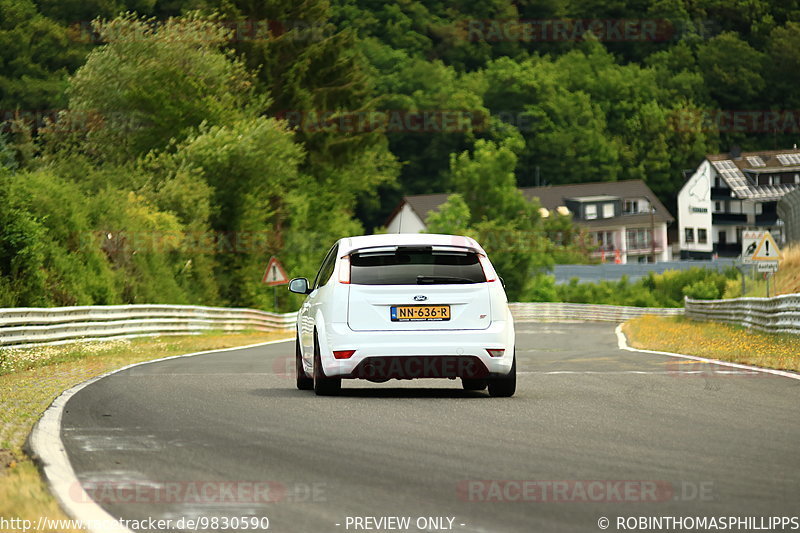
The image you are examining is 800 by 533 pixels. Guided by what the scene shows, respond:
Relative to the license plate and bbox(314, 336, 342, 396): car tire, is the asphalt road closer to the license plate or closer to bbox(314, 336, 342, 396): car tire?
bbox(314, 336, 342, 396): car tire

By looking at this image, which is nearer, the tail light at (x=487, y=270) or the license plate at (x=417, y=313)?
the license plate at (x=417, y=313)

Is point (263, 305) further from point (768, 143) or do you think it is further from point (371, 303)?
point (768, 143)

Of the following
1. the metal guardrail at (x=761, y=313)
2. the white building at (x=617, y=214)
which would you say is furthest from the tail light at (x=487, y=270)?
the white building at (x=617, y=214)

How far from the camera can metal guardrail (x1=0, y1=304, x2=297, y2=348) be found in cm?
2223

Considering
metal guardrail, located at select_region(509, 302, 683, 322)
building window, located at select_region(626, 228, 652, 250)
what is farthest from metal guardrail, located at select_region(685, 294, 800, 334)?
building window, located at select_region(626, 228, 652, 250)

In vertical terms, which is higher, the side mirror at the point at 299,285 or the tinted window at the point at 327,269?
the tinted window at the point at 327,269

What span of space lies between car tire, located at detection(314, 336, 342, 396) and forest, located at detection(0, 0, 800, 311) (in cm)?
1564

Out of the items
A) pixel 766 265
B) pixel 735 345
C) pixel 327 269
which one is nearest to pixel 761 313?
pixel 735 345

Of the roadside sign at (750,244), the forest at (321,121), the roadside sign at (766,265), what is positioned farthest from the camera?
the forest at (321,121)

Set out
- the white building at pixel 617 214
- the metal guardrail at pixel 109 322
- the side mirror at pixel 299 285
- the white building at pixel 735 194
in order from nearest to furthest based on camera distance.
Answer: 1. the side mirror at pixel 299 285
2. the metal guardrail at pixel 109 322
3. the white building at pixel 735 194
4. the white building at pixel 617 214

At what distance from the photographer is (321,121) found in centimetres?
6969

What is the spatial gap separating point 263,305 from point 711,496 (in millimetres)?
47056

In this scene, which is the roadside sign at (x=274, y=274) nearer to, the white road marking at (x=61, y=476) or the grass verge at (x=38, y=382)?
the grass verge at (x=38, y=382)

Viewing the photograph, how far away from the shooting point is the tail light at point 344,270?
13070 millimetres
